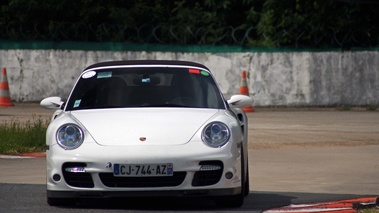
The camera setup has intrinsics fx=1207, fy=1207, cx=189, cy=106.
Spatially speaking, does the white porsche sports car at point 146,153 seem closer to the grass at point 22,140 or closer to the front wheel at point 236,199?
the front wheel at point 236,199

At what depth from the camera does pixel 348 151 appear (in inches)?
643

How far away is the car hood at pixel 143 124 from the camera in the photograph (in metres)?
10.1

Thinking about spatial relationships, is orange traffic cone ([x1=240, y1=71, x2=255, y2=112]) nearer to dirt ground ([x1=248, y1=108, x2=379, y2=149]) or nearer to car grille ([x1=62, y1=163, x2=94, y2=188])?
dirt ground ([x1=248, y1=108, x2=379, y2=149])

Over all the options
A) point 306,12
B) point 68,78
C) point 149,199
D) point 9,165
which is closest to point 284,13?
point 306,12

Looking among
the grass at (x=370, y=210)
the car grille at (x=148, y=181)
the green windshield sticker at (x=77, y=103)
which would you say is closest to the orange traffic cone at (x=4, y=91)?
the green windshield sticker at (x=77, y=103)

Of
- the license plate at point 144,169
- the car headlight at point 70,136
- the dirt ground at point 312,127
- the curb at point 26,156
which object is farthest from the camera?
the dirt ground at point 312,127

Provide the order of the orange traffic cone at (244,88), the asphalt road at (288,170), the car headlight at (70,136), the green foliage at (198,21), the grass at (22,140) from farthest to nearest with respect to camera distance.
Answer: the green foliage at (198,21)
the orange traffic cone at (244,88)
the grass at (22,140)
the asphalt road at (288,170)
the car headlight at (70,136)

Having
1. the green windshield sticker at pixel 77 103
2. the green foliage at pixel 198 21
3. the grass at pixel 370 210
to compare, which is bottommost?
the green foliage at pixel 198 21

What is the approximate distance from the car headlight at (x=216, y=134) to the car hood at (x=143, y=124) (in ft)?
0.31

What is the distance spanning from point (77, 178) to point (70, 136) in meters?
0.38

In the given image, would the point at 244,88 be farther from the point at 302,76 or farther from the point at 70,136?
the point at 70,136

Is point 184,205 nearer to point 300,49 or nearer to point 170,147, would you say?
point 170,147

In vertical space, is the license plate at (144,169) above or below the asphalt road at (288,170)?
above

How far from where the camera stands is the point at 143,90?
11180 mm
